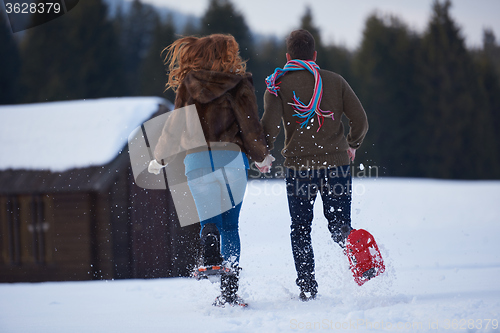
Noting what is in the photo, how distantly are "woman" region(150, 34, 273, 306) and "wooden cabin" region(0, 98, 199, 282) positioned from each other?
2.52m

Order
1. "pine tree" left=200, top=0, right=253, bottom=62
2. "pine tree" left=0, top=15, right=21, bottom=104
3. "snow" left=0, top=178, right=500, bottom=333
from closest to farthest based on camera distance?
"snow" left=0, top=178, right=500, bottom=333, "pine tree" left=200, top=0, right=253, bottom=62, "pine tree" left=0, top=15, right=21, bottom=104

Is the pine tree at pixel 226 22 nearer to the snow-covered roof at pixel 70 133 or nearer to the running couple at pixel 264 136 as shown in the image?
the snow-covered roof at pixel 70 133

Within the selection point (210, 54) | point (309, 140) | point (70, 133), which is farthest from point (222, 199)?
point (70, 133)

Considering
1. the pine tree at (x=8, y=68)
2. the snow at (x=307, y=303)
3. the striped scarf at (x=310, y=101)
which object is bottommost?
the snow at (x=307, y=303)

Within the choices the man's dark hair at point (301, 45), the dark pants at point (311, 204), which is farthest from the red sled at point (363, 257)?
the man's dark hair at point (301, 45)

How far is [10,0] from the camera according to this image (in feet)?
50.6

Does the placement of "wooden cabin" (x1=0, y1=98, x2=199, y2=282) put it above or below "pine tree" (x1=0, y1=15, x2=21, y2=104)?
below

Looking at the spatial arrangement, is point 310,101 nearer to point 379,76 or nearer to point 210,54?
point 210,54

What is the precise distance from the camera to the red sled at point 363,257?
2.92 m

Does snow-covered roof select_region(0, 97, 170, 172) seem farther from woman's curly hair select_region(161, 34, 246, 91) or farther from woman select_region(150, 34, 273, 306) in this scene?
woman select_region(150, 34, 273, 306)

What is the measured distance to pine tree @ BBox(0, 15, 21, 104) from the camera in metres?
23.9

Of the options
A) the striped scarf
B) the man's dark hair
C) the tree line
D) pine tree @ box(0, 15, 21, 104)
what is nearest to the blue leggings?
the striped scarf

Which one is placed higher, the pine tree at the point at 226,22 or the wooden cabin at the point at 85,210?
the pine tree at the point at 226,22

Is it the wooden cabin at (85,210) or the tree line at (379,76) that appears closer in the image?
the wooden cabin at (85,210)
